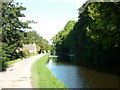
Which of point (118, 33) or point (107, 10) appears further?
point (118, 33)

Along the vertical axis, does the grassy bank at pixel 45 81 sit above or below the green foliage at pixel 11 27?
below

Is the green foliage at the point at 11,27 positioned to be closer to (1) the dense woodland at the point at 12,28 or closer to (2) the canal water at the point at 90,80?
(1) the dense woodland at the point at 12,28

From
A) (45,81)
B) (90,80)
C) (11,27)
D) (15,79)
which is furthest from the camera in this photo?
(11,27)

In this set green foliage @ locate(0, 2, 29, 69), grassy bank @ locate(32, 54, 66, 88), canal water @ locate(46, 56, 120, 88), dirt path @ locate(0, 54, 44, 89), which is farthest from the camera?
green foliage @ locate(0, 2, 29, 69)

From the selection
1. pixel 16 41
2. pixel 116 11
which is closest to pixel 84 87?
pixel 116 11

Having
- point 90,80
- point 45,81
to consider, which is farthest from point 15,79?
point 90,80

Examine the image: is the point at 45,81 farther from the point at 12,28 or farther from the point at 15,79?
the point at 12,28

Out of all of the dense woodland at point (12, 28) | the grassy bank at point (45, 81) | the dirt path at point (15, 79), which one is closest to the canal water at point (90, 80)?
the grassy bank at point (45, 81)

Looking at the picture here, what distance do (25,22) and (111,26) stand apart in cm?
992

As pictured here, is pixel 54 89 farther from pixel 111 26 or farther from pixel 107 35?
pixel 107 35

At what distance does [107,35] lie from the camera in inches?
860

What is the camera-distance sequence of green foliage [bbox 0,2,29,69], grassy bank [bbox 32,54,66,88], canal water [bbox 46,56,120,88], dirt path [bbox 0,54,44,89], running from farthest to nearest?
green foliage [bbox 0,2,29,69]
canal water [bbox 46,56,120,88]
grassy bank [bbox 32,54,66,88]
dirt path [bbox 0,54,44,89]

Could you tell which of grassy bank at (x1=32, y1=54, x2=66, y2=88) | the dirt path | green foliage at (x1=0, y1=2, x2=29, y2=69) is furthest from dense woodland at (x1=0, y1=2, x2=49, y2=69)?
grassy bank at (x1=32, y1=54, x2=66, y2=88)

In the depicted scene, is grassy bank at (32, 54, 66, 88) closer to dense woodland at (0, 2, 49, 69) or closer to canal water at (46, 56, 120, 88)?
canal water at (46, 56, 120, 88)
